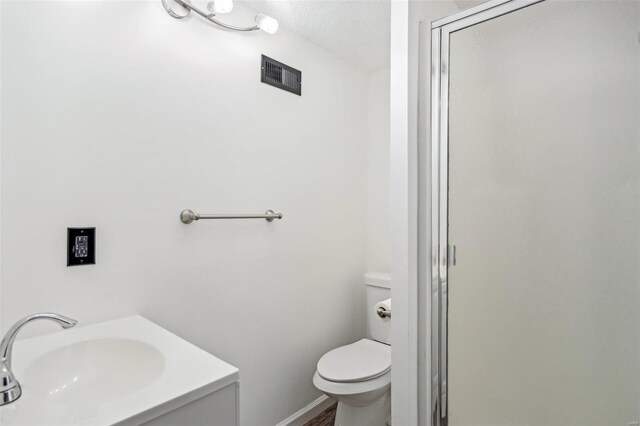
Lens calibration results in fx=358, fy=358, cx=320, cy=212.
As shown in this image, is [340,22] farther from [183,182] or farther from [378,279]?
[378,279]

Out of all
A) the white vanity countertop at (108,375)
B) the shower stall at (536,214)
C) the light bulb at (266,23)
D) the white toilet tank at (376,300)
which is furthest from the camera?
the white toilet tank at (376,300)

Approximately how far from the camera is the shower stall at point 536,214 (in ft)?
3.61

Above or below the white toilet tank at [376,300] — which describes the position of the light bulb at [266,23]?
above

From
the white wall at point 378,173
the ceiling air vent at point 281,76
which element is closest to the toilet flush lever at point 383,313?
the white wall at point 378,173

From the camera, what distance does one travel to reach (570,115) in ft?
3.82

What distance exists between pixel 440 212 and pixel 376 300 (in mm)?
1015

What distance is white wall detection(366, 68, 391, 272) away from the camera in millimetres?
2436

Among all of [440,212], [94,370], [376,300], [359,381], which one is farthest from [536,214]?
[94,370]

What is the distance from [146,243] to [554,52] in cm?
160

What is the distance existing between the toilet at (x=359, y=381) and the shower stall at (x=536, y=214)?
393mm

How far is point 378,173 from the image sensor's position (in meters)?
2.48

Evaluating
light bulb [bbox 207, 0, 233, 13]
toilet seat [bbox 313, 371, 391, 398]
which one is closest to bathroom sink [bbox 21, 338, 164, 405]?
toilet seat [bbox 313, 371, 391, 398]

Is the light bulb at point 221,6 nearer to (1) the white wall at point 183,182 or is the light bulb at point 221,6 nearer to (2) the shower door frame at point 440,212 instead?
(1) the white wall at point 183,182

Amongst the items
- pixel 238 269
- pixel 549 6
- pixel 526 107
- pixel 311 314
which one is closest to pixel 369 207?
pixel 311 314
